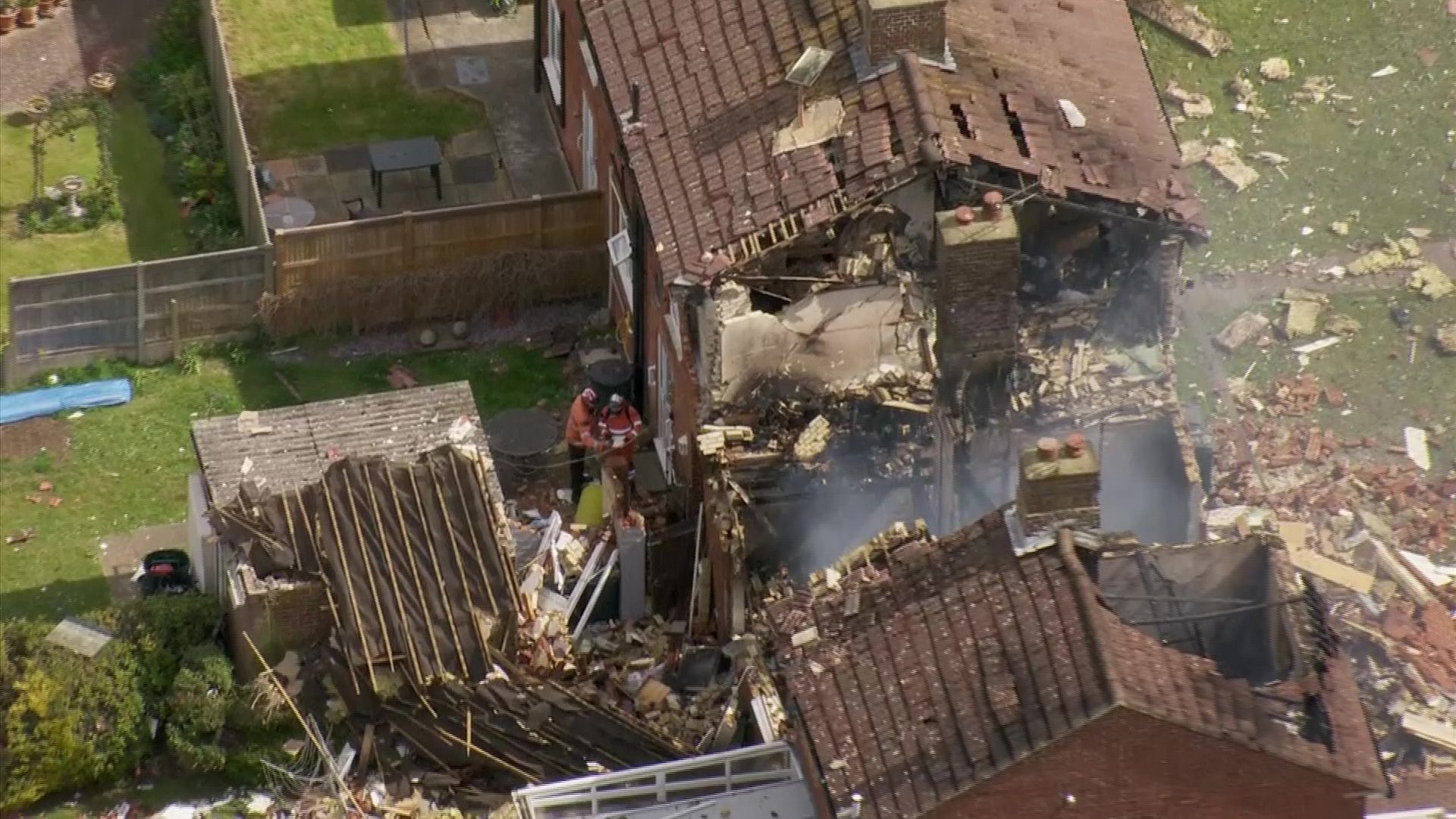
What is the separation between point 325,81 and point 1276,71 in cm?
1536

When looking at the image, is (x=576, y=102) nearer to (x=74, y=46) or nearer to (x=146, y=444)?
(x=146, y=444)

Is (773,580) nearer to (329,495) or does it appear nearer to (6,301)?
(329,495)

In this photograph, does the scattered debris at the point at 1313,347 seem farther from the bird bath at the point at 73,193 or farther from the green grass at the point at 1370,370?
the bird bath at the point at 73,193

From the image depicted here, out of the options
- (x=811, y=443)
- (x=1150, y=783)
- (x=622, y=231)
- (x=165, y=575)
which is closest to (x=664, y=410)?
(x=622, y=231)

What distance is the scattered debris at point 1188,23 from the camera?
139 ft

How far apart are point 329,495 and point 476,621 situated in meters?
2.32

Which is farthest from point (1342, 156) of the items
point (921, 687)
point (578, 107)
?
point (921, 687)

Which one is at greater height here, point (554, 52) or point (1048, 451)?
point (554, 52)

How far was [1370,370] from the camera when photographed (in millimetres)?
36656

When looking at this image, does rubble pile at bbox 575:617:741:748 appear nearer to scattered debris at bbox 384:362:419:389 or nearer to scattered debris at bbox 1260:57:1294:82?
scattered debris at bbox 384:362:419:389

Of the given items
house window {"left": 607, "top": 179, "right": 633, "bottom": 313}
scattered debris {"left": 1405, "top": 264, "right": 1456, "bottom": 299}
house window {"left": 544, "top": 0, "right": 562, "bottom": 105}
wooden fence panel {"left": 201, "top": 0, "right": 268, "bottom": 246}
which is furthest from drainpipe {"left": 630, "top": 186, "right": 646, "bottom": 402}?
scattered debris {"left": 1405, "top": 264, "right": 1456, "bottom": 299}

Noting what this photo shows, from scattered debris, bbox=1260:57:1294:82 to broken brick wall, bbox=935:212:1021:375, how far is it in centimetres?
1286

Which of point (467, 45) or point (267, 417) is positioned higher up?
point (467, 45)

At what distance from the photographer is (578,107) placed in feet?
132
